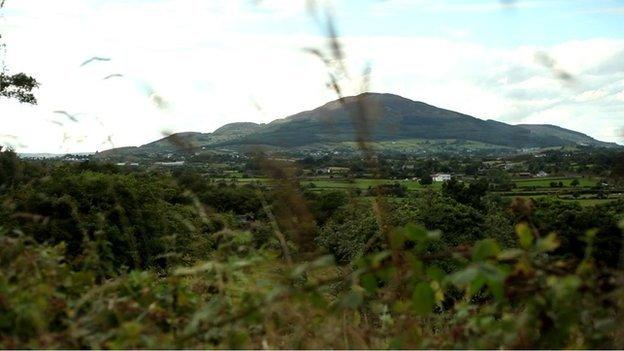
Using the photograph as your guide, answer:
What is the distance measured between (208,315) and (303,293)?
381mm

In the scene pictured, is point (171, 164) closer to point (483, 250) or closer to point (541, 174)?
point (483, 250)

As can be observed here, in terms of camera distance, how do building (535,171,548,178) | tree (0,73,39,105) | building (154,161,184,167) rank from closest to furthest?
building (154,161,184,167) → building (535,171,548,178) → tree (0,73,39,105)

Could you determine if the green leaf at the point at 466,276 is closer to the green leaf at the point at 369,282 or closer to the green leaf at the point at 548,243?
the green leaf at the point at 548,243

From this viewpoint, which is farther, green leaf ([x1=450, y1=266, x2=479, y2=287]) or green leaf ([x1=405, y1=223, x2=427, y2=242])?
green leaf ([x1=405, y1=223, x2=427, y2=242])

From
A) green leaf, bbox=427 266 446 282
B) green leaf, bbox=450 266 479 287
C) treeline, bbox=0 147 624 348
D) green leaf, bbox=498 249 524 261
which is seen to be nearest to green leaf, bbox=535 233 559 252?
treeline, bbox=0 147 624 348

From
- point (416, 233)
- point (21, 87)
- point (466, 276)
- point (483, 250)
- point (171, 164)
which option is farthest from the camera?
point (21, 87)

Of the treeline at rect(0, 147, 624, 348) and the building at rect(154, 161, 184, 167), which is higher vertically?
the building at rect(154, 161, 184, 167)

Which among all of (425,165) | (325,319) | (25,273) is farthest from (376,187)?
(425,165)

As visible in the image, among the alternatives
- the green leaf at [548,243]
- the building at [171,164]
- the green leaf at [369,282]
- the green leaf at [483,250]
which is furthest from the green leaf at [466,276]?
the building at [171,164]

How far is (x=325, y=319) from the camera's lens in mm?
3145

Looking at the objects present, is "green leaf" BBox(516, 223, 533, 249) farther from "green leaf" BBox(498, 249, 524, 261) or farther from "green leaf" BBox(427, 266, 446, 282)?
"green leaf" BBox(427, 266, 446, 282)

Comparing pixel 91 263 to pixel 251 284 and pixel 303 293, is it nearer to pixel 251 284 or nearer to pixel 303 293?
pixel 251 284

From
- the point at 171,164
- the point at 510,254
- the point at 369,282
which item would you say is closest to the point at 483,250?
the point at 510,254

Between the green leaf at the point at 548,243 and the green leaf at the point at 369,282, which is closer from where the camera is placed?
the green leaf at the point at 548,243
